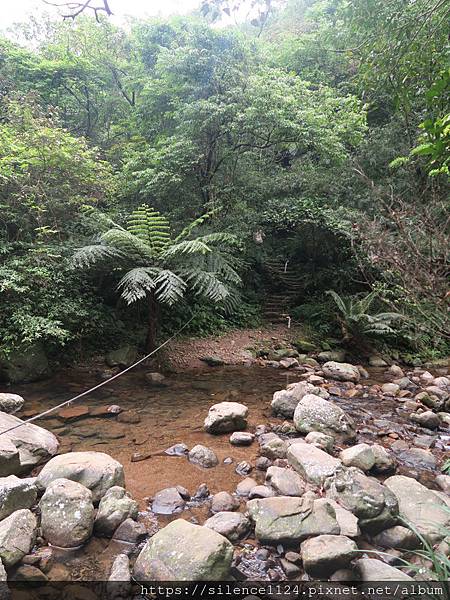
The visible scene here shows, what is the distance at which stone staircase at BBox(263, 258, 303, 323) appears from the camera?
7.48 meters

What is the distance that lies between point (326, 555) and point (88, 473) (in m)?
1.42

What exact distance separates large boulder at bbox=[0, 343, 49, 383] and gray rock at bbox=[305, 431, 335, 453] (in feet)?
10.7

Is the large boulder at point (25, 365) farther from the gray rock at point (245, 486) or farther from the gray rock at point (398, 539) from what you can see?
the gray rock at point (398, 539)

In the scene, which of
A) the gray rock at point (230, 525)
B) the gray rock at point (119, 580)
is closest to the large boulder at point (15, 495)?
the gray rock at point (119, 580)

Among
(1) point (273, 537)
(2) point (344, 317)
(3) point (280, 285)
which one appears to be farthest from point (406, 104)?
(3) point (280, 285)

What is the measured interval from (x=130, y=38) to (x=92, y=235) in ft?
21.9

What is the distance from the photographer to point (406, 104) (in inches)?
100

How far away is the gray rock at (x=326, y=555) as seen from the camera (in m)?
1.70

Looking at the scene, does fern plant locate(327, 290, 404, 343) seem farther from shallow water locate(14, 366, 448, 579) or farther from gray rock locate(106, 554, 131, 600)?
gray rock locate(106, 554, 131, 600)

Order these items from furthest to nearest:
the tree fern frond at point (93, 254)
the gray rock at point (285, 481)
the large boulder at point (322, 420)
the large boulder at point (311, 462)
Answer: the tree fern frond at point (93, 254)
the large boulder at point (322, 420)
the large boulder at point (311, 462)
the gray rock at point (285, 481)

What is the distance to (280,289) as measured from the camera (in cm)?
805

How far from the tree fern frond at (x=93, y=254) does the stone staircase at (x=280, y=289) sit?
359 centimetres

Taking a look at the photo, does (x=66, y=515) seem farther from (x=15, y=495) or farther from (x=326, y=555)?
(x=326, y=555)

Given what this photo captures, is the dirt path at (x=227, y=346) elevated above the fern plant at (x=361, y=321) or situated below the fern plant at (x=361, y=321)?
below
